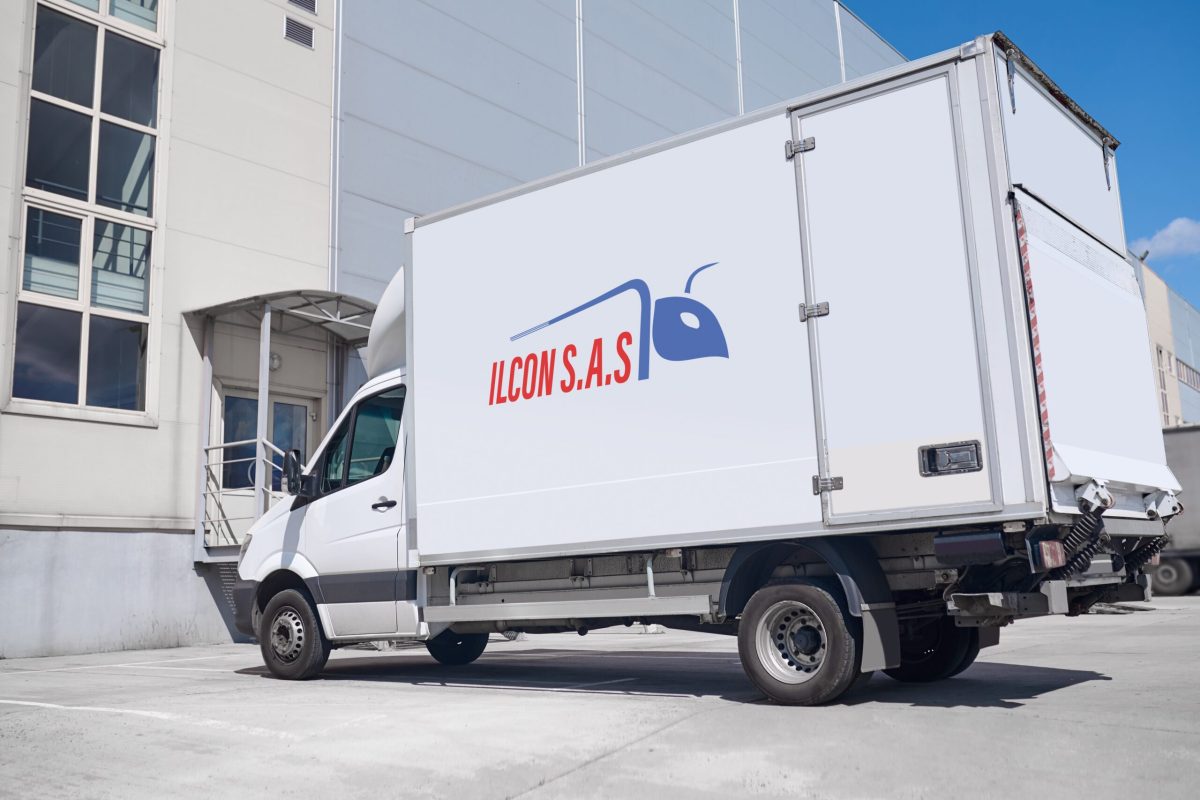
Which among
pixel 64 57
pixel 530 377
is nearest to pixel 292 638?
pixel 530 377

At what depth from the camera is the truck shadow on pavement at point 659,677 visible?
7129mm

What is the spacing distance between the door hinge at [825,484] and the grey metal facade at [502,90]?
12.6 metres

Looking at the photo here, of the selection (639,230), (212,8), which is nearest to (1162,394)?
(212,8)

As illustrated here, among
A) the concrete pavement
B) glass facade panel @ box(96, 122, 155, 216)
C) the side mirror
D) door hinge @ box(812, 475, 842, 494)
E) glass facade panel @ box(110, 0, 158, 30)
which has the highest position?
glass facade panel @ box(110, 0, 158, 30)

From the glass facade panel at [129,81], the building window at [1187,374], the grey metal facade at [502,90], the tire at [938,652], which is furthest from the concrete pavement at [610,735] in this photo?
the building window at [1187,374]

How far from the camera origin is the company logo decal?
23.5 ft

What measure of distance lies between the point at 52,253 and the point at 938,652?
39.2 ft

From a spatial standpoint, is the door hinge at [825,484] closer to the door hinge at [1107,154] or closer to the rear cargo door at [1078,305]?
the rear cargo door at [1078,305]

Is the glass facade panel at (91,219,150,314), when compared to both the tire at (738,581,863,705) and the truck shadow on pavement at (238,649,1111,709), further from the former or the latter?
the tire at (738,581,863,705)

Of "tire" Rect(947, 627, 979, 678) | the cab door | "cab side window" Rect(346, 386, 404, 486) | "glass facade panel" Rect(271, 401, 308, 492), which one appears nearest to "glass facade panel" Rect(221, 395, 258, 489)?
"glass facade panel" Rect(271, 401, 308, 492)

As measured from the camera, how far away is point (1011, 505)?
19.2 ft

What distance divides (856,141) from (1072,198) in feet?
5.31

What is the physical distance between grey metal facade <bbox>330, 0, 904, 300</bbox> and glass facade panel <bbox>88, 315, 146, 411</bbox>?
366cm

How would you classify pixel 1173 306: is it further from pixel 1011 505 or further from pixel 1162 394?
pixel 1011 505
